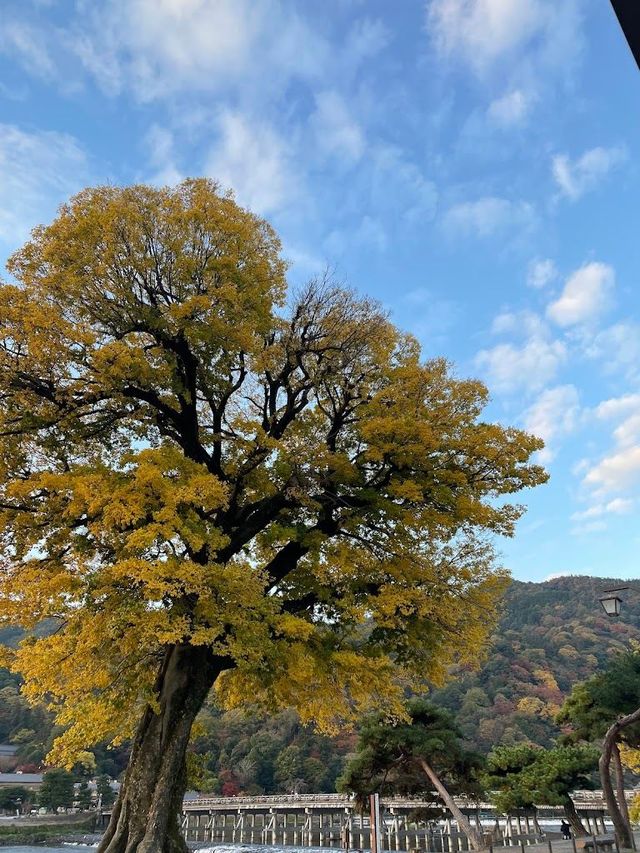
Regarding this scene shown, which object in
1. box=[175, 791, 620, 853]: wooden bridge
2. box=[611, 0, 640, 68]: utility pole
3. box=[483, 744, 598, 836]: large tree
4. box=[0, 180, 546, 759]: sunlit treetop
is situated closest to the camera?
box=[611, 0, 640, 68]: utility pole

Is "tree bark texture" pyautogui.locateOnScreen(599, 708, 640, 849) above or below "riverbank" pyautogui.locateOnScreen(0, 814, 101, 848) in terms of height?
above

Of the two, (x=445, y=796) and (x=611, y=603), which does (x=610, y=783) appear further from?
(x=445, y=796)

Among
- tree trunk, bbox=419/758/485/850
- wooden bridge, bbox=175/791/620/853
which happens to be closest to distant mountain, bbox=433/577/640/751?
wooden bridge, bbox=175/791/620/853

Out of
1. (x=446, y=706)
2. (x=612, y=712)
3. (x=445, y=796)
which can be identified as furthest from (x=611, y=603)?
(x=446, y=706)

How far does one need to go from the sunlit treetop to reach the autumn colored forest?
37517 mm

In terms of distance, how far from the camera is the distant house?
5994cm

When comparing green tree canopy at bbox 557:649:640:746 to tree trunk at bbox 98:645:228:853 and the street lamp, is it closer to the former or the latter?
the street lamp

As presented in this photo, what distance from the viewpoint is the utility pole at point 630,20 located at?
65.9 inches

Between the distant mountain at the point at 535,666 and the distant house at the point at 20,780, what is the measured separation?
45.3 meters

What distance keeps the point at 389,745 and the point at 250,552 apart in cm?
1256

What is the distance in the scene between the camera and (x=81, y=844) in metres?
51.3

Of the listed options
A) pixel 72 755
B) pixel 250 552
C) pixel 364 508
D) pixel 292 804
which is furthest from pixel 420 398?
pixel 292 804

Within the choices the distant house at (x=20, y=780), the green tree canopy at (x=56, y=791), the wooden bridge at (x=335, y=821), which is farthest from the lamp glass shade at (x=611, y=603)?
the distant house at (x=20, y=780)

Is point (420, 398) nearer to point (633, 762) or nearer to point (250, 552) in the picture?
point (250, 552)
